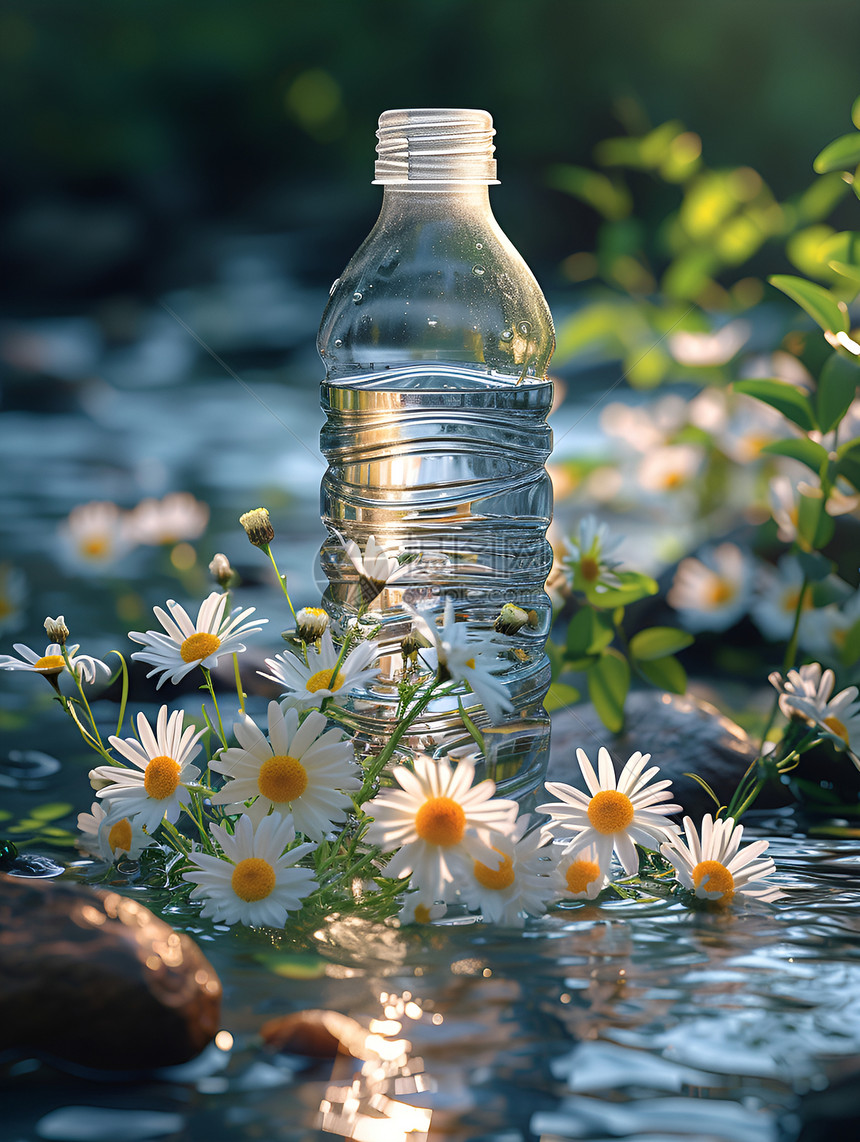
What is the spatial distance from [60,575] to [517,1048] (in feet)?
5.64

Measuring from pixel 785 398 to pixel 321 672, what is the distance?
1.95 ft

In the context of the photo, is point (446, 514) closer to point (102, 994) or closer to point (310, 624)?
point (310, 624)

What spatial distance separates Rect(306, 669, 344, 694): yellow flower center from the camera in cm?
104

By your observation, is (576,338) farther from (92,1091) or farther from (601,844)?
(92,1091)

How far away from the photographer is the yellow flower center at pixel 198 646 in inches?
43.4

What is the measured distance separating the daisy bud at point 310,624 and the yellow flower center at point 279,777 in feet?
0.35

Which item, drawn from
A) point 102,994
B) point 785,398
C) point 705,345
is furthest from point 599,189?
point 102,994

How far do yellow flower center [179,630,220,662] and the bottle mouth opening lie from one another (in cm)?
48

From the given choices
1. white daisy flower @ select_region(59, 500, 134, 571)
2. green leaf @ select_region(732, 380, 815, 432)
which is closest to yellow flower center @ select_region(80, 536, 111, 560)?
white daisy flower @ select_region(59, 500, 134, 571)

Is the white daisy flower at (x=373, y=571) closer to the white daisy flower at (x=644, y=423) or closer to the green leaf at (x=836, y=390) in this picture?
the green leaf at (x=836, y=390)

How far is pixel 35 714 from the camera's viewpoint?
65.6 inches

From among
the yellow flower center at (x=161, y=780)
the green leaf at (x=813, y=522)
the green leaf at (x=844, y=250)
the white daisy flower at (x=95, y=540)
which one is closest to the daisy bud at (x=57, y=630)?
the yellow flower center at (x=161, y=780)

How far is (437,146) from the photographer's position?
120 cm

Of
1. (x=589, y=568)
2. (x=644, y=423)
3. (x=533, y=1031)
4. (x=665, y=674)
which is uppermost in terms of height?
(x=644, y=423)
